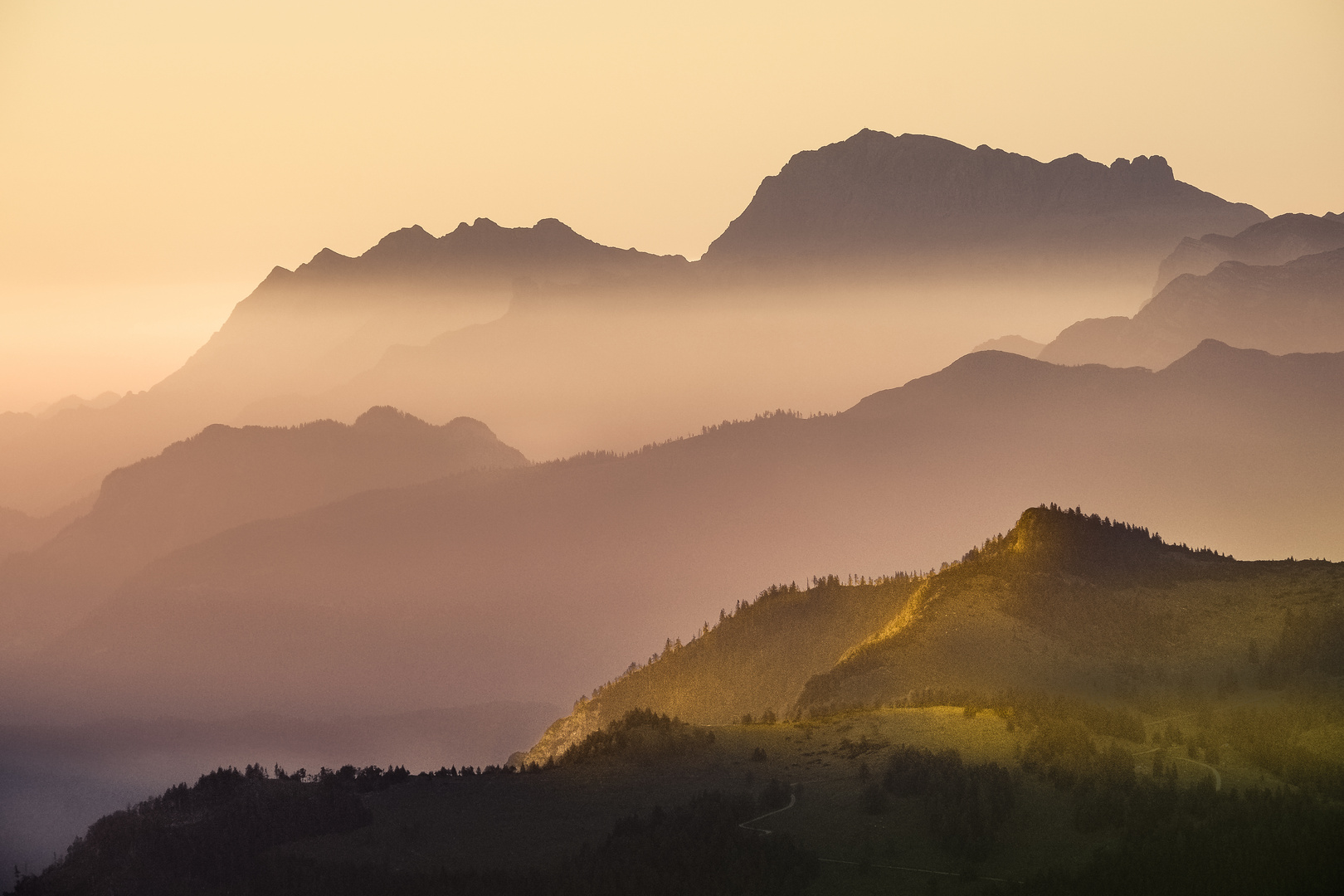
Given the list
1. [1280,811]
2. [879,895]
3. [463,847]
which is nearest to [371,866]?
[463,847]

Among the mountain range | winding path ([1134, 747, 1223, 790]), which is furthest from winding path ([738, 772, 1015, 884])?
the mountain range

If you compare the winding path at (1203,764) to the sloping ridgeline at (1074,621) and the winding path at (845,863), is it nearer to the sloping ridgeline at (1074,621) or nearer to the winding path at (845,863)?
the winding path at (845,863)

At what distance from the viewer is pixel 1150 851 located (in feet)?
367

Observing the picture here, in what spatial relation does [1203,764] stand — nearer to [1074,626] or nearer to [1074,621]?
[1074,626]

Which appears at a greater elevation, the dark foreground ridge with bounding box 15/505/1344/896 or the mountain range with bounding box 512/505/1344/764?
the mountain range with bounding box 512/505/1344/764

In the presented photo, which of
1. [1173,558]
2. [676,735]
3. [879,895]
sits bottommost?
[879,895]

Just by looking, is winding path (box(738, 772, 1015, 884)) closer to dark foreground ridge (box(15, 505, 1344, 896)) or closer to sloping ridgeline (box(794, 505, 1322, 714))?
dark foreground ridge (box(15, 505, 1344, 896))

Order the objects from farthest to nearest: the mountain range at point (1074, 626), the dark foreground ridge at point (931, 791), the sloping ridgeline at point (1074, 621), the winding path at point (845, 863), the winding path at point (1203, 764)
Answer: the sloping ridgeline at point (1074, 621) < the mountain range at point (1074, 626) < the winding path at point (1203, 764) < the dark foreground ridge at point (931, 791) < the winding path at point (845, 863)

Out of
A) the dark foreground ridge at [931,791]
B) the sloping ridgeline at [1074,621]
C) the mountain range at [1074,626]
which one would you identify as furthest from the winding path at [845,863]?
the sloping ridgeline at [1074,621]

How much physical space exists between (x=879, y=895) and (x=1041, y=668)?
178 ft

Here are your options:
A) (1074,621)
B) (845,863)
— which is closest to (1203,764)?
(845,863)

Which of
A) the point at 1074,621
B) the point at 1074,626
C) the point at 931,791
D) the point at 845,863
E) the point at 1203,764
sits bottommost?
the point at 845,863

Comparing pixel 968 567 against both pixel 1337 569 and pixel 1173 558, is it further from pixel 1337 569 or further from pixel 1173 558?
pixel 1337 569

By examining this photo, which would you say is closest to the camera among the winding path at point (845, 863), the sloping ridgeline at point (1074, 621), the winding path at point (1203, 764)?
the winding path at point (845, 863)
